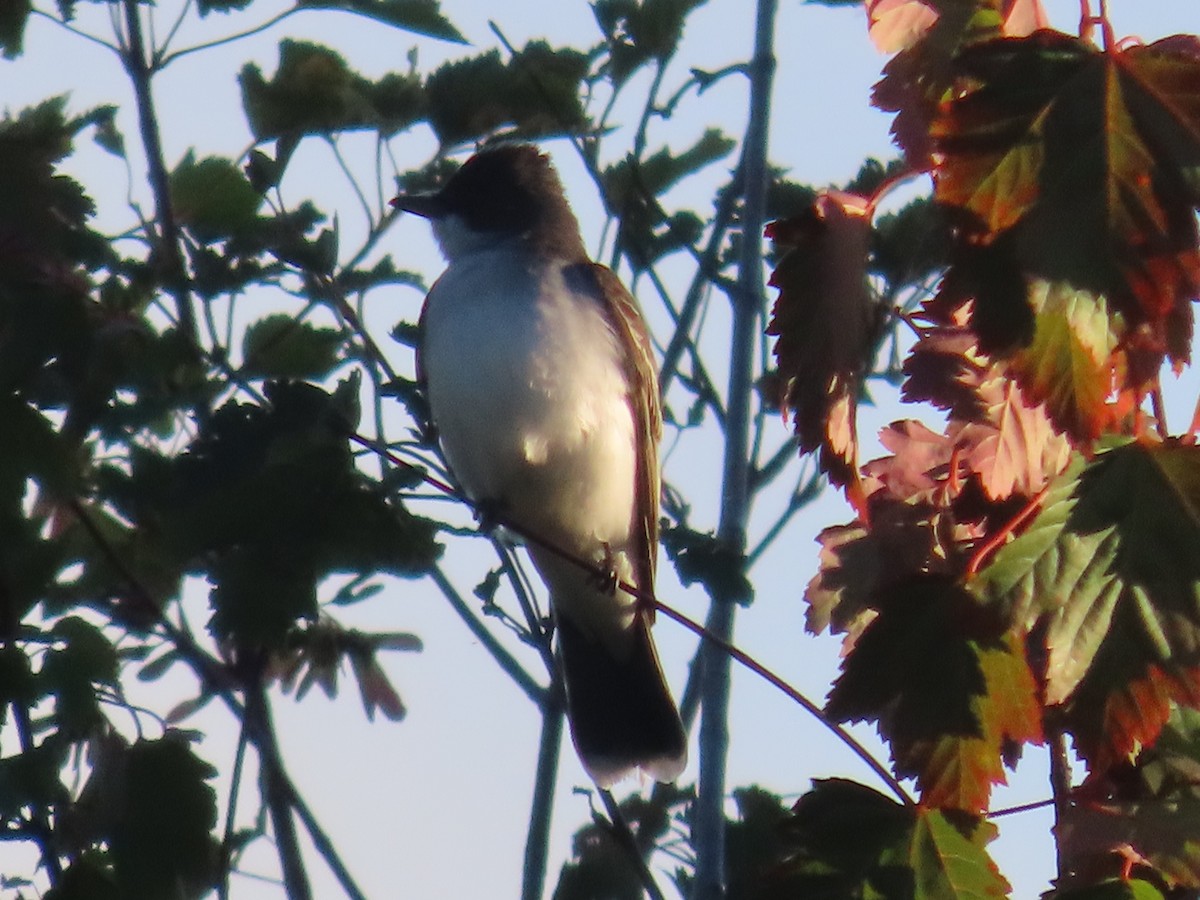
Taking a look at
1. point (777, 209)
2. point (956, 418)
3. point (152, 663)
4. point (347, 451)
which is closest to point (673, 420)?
point (777, 209)

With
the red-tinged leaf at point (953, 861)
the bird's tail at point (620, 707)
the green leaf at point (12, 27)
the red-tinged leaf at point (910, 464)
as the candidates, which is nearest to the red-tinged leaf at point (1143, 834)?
the red-tinged leaf at point (953, 861)

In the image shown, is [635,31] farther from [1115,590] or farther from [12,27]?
[1115,590]

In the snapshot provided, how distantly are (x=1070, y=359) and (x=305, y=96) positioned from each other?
2351mm

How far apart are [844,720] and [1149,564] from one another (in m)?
0.36

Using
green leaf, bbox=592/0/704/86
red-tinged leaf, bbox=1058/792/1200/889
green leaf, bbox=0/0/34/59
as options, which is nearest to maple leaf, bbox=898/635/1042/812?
red-tinged leaf, bbox=1058/792/1200/889

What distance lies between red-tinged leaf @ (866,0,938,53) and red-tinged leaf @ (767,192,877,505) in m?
0.21

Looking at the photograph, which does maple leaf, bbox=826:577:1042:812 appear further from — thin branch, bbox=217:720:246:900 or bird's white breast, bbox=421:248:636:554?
bird's white breast, bbox=421:248:636:554

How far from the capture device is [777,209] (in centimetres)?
407

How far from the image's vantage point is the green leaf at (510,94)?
4016mm

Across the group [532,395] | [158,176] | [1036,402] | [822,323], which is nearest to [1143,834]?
[1036,402]

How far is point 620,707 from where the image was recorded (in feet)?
17.2

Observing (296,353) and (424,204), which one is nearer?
(296,353)

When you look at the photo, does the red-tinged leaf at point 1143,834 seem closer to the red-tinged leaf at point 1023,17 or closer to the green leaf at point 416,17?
the red-tinged leaf at point 1023,17

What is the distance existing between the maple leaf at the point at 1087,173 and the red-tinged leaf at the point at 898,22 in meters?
0.17
